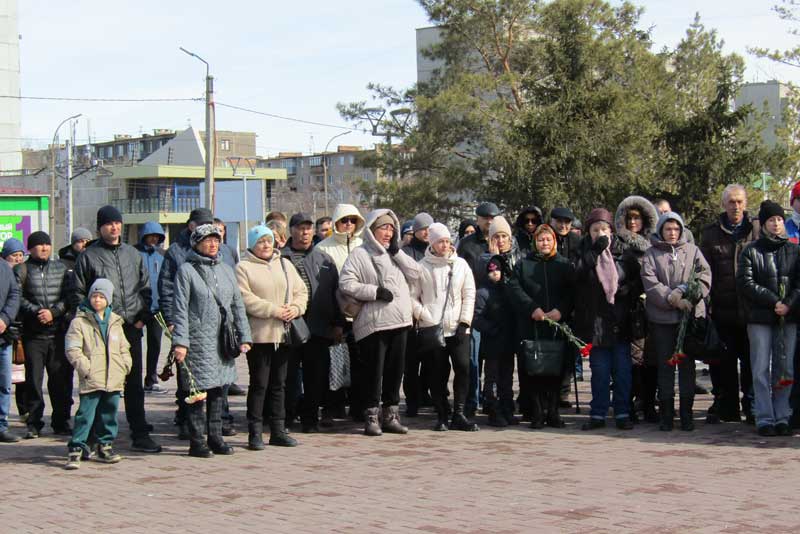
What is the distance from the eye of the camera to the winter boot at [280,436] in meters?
9.69

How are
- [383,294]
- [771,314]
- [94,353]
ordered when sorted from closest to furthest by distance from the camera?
[94,353] → [771,314] → [383,294]

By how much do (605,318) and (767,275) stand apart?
157cm

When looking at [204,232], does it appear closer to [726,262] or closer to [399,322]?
[399,322]

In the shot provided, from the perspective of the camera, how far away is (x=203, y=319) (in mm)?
9148

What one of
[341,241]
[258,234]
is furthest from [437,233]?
[258,234]

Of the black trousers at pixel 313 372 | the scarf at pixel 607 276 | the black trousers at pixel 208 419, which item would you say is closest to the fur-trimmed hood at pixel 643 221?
the scarf at pixel 607 276

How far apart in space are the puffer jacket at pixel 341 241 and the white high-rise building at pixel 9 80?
82352 millimetres

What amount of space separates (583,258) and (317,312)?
2.69m

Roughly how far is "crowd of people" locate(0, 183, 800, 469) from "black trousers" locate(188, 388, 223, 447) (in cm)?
2

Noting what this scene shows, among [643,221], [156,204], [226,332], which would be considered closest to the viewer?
[226,332]

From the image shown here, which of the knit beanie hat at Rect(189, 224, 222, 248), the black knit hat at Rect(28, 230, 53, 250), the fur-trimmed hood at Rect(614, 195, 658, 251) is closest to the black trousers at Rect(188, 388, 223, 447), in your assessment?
the knit beanie hat at Rect(189, 224, 222, 248)

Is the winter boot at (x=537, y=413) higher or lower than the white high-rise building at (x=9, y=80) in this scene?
lower

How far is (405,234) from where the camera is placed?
41.6ft

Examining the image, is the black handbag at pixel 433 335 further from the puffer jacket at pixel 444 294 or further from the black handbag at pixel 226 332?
the black handbag at pixel 226 332
